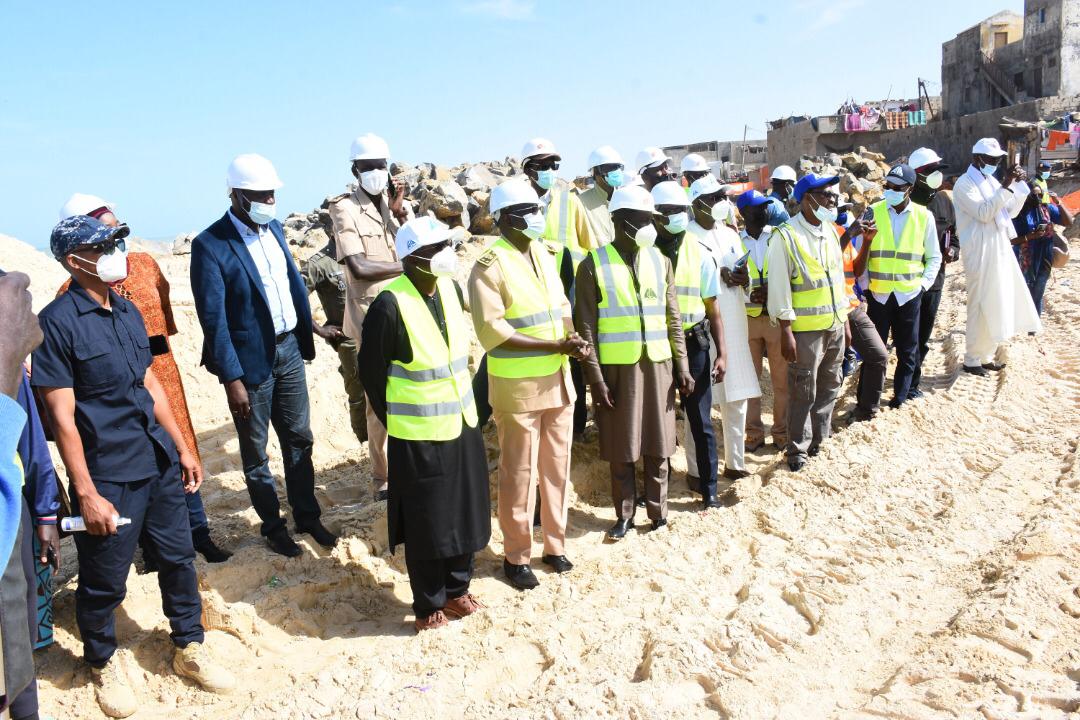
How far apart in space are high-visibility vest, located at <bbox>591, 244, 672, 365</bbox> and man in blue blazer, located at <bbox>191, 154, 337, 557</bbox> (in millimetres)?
1727

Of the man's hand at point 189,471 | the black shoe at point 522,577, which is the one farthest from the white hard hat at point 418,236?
the black shoe at point 522,577

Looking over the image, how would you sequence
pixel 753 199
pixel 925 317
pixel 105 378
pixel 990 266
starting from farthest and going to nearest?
pixel 990 266, pixel 925 317, pixel 753 199, pixel 105 378

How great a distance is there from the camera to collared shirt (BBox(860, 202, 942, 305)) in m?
6.52

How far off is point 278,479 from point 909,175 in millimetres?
5558

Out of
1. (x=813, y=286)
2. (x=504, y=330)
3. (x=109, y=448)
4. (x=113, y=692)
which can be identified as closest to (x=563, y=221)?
(x=504, y=330)

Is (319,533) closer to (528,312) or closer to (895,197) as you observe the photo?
(528,312)

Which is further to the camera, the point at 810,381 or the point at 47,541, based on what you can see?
the point at 810,381

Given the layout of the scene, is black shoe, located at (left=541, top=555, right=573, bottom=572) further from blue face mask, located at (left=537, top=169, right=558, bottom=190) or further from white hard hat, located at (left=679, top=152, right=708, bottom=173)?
white hard hat, located at (left=679, top=152, right=708, bottom=173)

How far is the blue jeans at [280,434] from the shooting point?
4.48m

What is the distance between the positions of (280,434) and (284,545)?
64cm

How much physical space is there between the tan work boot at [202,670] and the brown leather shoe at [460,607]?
1.05m

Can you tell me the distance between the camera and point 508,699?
3385mm

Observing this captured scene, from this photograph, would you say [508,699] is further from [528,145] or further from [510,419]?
[528,145]

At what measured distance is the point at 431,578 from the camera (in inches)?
158
